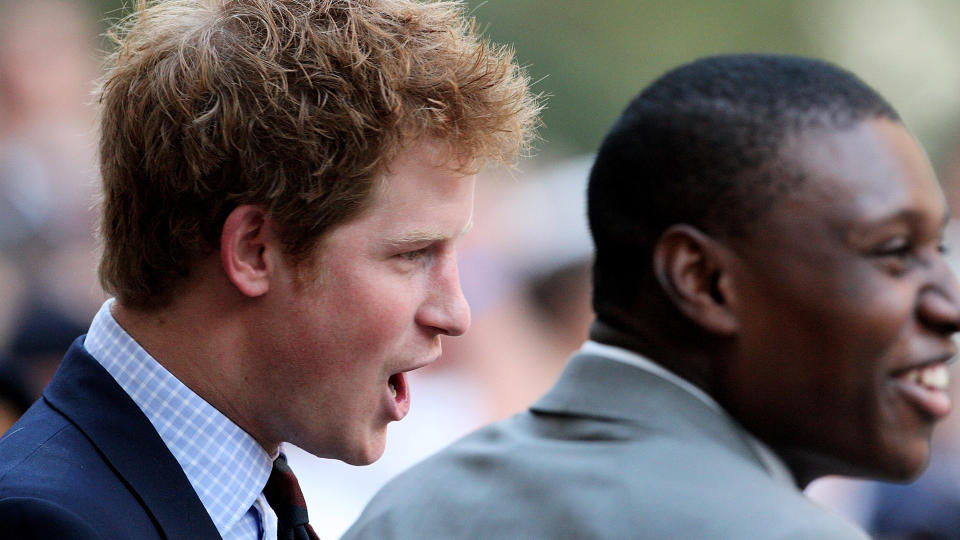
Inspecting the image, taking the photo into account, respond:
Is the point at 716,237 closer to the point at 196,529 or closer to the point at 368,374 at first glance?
the point at 368,374

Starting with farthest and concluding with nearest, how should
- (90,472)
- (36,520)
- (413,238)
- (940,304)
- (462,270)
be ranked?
(462,270) < (413,238) < (940,304) < (90,472) < (36,520)

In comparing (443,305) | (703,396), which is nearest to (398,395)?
(443,305)

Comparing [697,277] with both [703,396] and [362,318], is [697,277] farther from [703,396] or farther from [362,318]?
[362,318]

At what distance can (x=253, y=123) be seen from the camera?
2012mm

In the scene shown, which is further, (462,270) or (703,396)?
(462,270)

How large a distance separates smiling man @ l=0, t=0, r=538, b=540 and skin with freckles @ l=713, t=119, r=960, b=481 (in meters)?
0.54

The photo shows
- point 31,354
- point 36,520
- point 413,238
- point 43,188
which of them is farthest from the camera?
point 43,188

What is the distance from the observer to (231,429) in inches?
80.5

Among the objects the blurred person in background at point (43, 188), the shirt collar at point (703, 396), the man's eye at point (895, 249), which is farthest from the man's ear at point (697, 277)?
the blurred person in background at point (43, 188)

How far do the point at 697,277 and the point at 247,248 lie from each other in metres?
0.75

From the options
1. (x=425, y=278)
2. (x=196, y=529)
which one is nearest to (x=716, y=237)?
(x=425, y=278)

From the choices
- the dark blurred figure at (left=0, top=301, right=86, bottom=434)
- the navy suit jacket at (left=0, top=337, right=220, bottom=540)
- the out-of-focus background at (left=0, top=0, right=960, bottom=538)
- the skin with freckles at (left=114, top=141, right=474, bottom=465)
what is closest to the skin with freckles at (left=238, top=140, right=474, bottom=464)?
the skin with freckles at (left=114, top=141, right=474, bottom=465)

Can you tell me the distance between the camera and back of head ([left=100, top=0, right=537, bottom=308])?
2016mm

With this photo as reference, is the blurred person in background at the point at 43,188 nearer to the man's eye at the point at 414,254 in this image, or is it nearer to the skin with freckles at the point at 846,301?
the man's eye at the point at 414,254
